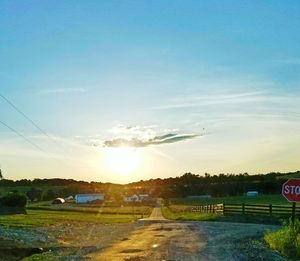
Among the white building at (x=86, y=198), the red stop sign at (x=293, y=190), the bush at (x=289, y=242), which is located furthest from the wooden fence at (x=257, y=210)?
the white building at (x=86, y=198)

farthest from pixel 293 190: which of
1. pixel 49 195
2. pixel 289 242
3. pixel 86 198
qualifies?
pixel 49 195

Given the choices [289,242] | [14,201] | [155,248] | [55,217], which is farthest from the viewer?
[14,201]

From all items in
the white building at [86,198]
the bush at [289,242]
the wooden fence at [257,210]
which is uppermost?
the white building at [86,198]

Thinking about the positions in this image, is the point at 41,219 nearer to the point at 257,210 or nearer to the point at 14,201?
the point at 14,201

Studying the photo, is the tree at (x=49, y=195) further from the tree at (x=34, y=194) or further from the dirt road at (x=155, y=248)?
the dirt road at (x=155, y=248)

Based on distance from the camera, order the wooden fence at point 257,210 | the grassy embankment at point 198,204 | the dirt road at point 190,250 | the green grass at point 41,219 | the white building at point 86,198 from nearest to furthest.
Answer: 1. the dirt road at point 190,250
2. the green grass at point 41,219
3. the wooden fence at point 257,210
4. the grassy embankment at point 198,204
5. the white building at point 86,198

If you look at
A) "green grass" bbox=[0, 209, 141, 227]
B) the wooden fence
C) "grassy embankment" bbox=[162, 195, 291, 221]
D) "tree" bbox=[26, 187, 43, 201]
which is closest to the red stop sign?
"green grass" bbox=[0, 209, 141, 227]

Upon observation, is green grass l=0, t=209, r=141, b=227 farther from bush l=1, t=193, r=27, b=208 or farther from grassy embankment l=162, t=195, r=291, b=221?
grassy embankment l=162, t=195, r=291, b=221

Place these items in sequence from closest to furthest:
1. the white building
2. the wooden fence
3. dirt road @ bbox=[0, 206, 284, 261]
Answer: dirt road @ bbox=[0, 206, 284, 261]
the wooden fence
the white building

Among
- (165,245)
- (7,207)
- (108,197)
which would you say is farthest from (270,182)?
(165,245)

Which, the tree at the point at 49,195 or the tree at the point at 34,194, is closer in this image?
the tree at the point at 34,194

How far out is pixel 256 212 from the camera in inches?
1789

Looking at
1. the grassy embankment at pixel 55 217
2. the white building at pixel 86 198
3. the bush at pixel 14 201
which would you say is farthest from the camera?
the white building at pixel 86 198

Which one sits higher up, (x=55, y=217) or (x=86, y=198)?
(x=86, y=198)
